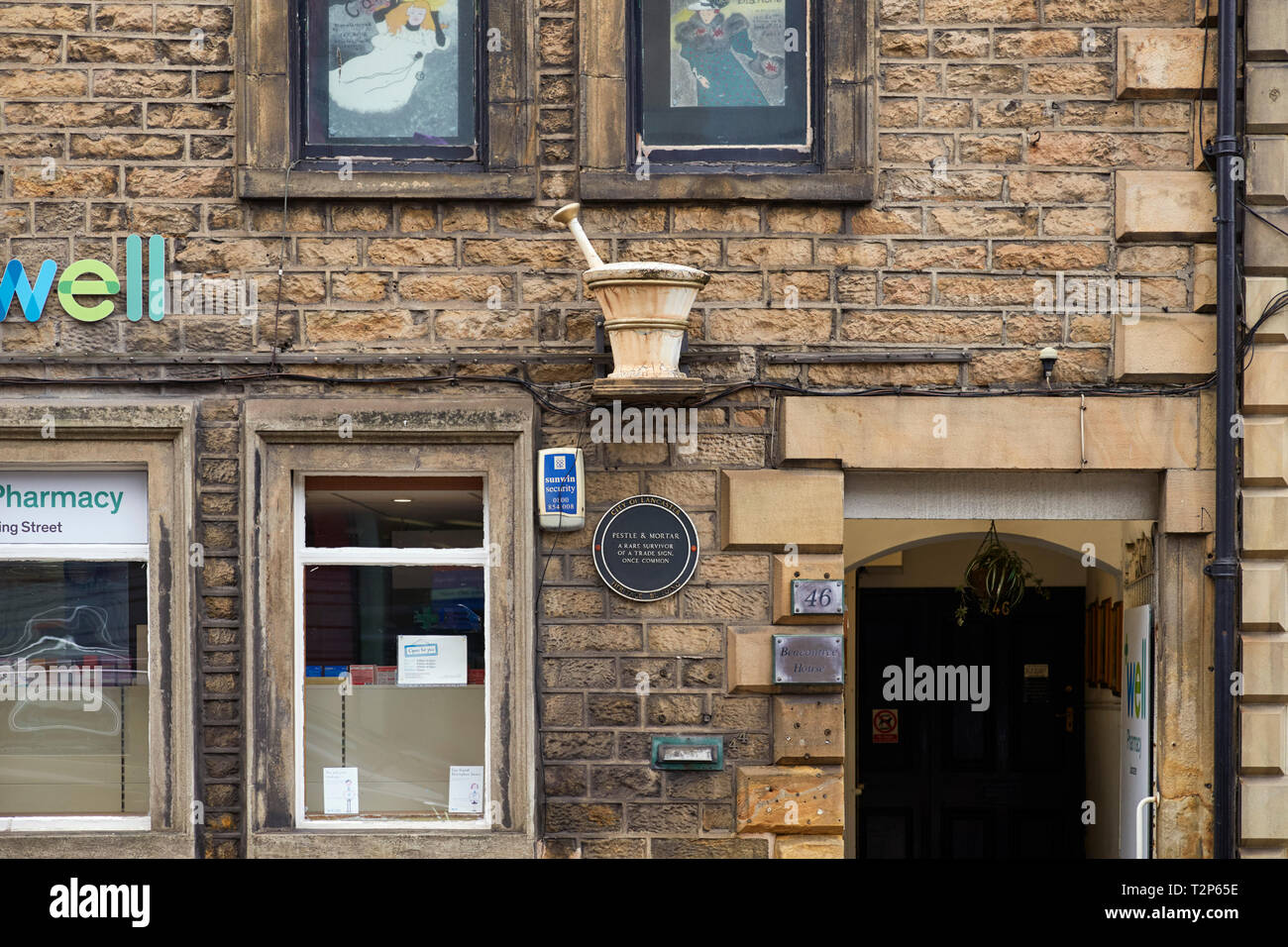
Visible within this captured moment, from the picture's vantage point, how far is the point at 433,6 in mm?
7461

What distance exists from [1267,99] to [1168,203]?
0.65m

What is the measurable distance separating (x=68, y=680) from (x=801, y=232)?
4.19 metres

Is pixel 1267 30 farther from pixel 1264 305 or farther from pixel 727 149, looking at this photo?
pixel 727 149

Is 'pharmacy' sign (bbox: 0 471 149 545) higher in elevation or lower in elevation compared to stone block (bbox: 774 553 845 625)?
higher

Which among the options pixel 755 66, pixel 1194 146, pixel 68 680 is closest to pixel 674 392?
pixel 755 66

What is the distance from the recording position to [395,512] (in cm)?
749

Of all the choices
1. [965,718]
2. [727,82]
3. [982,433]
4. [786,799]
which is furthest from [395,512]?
[965,718]

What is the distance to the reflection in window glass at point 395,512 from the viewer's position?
24.5 feet

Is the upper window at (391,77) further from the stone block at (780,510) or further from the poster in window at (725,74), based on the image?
the stone block at (780,510)

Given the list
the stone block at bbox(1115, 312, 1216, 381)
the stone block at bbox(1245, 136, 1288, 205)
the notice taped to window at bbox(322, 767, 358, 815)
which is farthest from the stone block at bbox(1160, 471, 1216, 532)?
the notice taped to window at bbox(322, 767, 358, 815)

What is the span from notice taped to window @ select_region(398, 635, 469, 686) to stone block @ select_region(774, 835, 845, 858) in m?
1.72

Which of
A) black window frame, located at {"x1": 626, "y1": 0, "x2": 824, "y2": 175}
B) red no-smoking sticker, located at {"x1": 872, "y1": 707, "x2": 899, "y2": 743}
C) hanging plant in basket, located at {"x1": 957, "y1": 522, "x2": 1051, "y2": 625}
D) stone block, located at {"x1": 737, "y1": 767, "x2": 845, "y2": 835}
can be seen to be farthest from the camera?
red no-smoking sticker, located at {"x1": 872, "y1": 707, "x2": 899, "y2": 743}

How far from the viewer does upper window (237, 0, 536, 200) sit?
287 inches

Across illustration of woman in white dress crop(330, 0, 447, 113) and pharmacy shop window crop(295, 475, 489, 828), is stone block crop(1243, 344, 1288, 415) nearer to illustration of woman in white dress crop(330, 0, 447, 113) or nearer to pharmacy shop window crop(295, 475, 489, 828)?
pharmacy shop window crop(295, 475, 489, 828)
